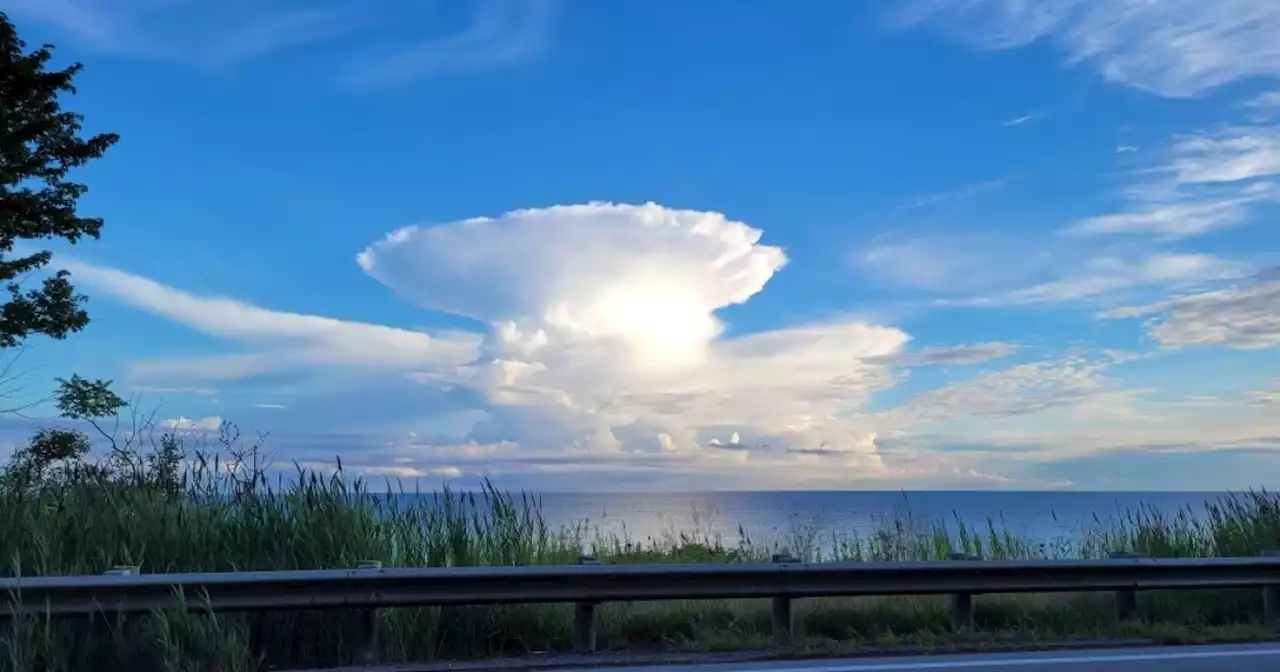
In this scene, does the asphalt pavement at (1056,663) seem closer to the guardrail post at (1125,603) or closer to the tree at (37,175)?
the guardrail post at (1125,603)

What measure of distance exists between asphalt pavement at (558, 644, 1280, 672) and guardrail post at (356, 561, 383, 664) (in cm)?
166

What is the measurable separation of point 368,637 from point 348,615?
0.35m

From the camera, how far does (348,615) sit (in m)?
7.49

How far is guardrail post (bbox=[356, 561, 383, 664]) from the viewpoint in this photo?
7.21m

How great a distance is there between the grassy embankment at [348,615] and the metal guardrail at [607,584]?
7.6 inches

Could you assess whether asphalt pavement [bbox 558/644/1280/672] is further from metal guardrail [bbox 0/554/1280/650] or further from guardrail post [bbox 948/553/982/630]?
guardrail post [bbox 948/553/982/630]

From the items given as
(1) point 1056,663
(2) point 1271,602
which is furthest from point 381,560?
(2) point 1271,602

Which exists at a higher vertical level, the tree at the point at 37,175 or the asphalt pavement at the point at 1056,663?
the tree at the point at 37,175

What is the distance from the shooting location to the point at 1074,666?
6734 millimetres

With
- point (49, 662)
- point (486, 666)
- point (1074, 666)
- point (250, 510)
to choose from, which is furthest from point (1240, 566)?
point (49, 662)

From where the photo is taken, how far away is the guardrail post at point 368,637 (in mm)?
7207

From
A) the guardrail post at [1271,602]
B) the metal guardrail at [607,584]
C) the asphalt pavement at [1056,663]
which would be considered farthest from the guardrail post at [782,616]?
the guardrail post at [1271,602]

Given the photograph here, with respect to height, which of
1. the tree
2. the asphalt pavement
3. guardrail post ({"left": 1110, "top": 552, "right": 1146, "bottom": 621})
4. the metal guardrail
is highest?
the tree

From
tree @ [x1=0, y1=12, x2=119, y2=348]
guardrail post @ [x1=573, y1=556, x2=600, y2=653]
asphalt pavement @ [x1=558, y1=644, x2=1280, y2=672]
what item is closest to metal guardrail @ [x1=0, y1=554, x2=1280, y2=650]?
guardrail post @ [x1=573, y1=556, x2=600, y2=653]
